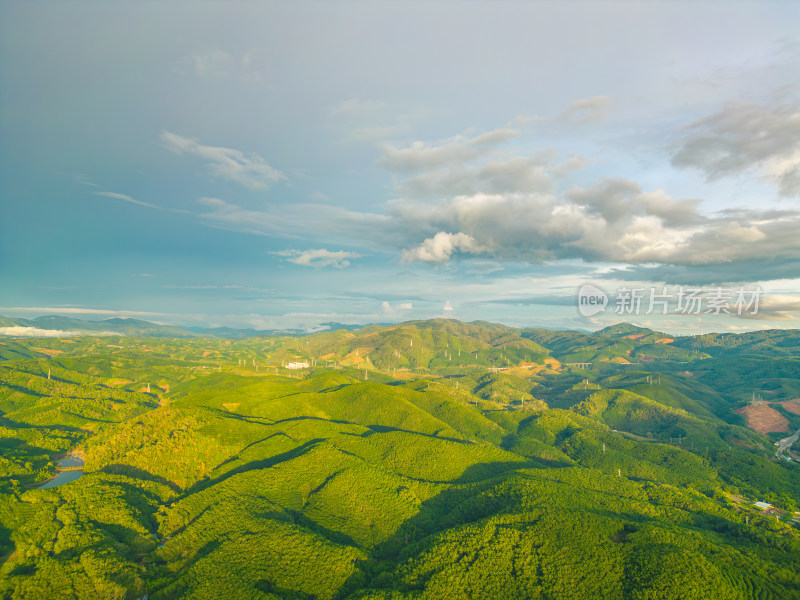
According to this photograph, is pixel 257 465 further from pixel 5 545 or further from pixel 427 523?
pixel 427 523

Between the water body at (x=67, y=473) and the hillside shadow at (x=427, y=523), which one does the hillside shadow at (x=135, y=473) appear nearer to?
the water body at (x=67, y=473)

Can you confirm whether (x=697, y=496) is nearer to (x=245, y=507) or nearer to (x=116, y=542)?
(x=245, y=507)

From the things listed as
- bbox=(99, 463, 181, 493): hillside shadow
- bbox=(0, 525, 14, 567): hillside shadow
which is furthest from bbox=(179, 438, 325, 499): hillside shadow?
bbox=(0, 525, 14, 567): hillside shadow

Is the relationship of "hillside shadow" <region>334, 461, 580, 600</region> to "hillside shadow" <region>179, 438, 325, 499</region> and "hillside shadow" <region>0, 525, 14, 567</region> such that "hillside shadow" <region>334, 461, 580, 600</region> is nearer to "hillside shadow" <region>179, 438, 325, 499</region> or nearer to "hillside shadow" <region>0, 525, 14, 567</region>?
"hillside shadow" <region>179, 438, 325, 499</region>

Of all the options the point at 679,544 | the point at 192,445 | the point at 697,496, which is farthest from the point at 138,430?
the point at 697,496

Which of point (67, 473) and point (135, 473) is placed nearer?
point (135, 473)

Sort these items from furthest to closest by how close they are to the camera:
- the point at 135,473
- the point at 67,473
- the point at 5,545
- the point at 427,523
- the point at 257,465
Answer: the point at 67,473 → the point at 257,465 → the point at 135,473 → the point at 427,523 → the point at 5,545

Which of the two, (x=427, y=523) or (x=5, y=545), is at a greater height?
(x=5, y=545)

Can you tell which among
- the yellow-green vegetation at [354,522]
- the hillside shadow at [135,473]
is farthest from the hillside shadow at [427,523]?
the hillside shadow at [135,473]

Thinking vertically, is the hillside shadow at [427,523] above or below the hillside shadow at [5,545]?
below

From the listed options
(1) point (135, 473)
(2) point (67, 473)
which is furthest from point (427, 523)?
(2) point (67, 473)
